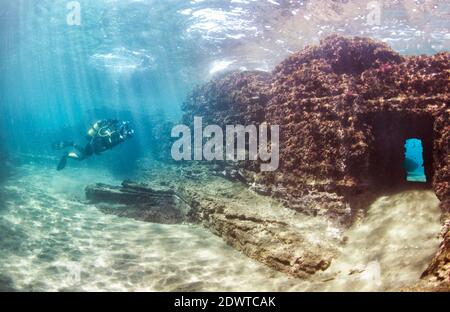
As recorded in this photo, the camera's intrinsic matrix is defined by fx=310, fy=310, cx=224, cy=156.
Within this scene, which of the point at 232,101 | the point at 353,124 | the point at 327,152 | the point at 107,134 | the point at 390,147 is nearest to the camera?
the point at 390,147

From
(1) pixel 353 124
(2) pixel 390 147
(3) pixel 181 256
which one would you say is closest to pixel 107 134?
(3) pixel 181 256

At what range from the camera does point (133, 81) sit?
128ft

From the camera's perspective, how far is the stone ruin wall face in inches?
297

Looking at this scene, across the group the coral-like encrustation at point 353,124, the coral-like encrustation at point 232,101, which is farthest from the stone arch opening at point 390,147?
the coral-like encrustation at point 232,101

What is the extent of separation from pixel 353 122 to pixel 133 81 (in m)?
35.3

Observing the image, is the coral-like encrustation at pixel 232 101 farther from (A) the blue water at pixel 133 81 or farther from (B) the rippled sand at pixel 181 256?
(B) the rippled sand at pixel 181 256

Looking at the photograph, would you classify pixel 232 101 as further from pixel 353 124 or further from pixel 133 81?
pixel 133 81

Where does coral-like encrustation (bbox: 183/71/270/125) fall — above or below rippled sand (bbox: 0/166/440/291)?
above

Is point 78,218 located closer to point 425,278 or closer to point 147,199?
point 147,199

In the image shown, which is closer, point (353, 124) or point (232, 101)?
point (353, 124)

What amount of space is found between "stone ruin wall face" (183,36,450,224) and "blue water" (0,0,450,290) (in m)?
1.07

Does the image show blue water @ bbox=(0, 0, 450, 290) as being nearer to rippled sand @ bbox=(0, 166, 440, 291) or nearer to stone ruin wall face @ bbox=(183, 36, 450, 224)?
rippled sand @ bbox=(0, 166, 440, 291)

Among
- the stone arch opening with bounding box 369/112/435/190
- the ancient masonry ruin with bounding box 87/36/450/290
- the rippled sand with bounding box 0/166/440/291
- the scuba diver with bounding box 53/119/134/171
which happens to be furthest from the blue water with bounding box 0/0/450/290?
the scuba diver with bounding box 53/119/134/171
